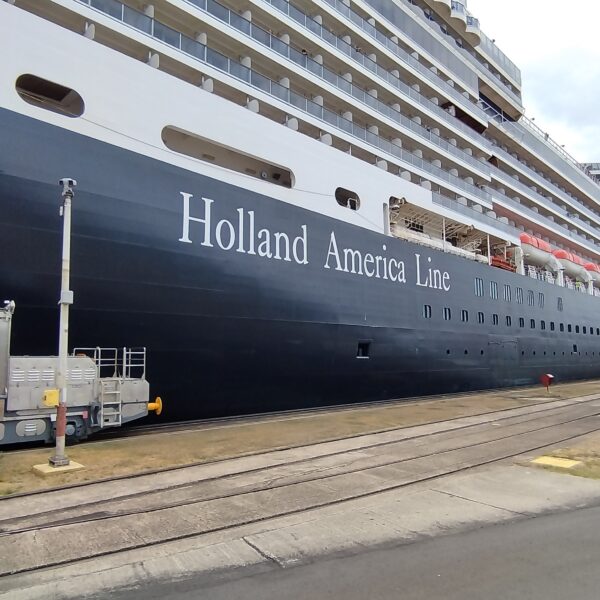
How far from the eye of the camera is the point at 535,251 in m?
28.1

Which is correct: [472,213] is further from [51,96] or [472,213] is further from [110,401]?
[110,401]

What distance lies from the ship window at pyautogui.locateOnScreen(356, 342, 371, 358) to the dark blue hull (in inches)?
2.0

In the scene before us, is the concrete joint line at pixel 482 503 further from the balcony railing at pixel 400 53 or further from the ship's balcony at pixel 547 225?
the ship's balcony at pixel 547 225

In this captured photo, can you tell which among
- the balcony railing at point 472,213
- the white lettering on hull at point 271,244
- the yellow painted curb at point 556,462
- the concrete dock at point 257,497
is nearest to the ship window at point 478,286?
the balcony railing at point 472,213

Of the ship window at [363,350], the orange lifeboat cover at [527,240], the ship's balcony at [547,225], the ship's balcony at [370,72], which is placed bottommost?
the ship window at [363,350]

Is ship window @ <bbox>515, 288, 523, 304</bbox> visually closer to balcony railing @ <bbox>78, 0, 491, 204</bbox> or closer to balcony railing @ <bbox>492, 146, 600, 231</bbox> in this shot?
balcony railing @ <bbox>492, 146, 600, 231</bbox>

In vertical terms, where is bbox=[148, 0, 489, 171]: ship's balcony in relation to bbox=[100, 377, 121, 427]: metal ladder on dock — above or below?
above

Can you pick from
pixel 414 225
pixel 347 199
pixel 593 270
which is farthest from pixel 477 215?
pixel 593 270

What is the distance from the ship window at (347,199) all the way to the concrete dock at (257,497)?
294 inches

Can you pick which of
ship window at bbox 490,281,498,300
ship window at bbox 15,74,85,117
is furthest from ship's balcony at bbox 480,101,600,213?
ship window at bbox 15,74,85,117

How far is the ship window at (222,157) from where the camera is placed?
1192 cm

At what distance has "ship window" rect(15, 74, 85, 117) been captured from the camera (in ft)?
31.6

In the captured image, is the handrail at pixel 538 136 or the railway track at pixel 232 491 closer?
the railway track at pixel 232 491

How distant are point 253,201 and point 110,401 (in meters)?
5.45
